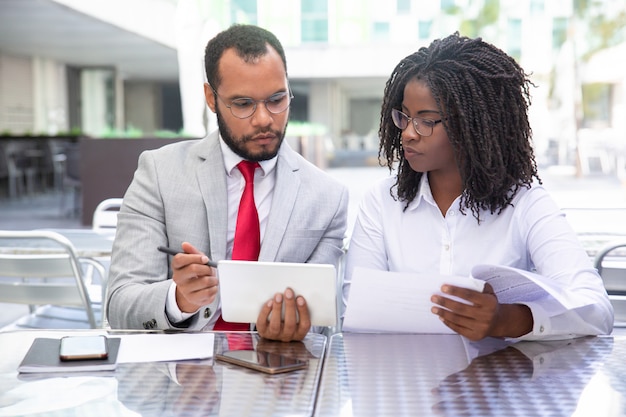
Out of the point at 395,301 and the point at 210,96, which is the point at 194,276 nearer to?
the point at 395,301

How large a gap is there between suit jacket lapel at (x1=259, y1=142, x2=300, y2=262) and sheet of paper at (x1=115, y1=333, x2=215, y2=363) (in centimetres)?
39

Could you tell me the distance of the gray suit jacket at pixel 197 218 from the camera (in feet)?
5.85

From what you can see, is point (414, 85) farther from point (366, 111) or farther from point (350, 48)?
Result: point (366, 111)

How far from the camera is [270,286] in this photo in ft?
4.63

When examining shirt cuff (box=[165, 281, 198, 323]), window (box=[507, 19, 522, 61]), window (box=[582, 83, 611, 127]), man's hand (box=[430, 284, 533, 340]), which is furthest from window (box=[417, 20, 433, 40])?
man's hand (box=[430, 284, 533, 340])

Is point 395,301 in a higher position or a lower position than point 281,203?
lower

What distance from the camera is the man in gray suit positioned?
1790 millimetres

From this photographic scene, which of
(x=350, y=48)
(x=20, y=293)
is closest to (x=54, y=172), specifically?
(x=350, y=48)

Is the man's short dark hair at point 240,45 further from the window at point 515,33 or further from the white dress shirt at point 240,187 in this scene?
the window at point 515,33

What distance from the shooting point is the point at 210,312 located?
173 centimetres

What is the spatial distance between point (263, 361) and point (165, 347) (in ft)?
0.70

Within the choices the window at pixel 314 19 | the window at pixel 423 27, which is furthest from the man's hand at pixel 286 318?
the window at pixel 314 19

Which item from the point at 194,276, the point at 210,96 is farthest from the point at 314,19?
the point at 194,276

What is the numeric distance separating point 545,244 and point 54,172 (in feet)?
44.3
